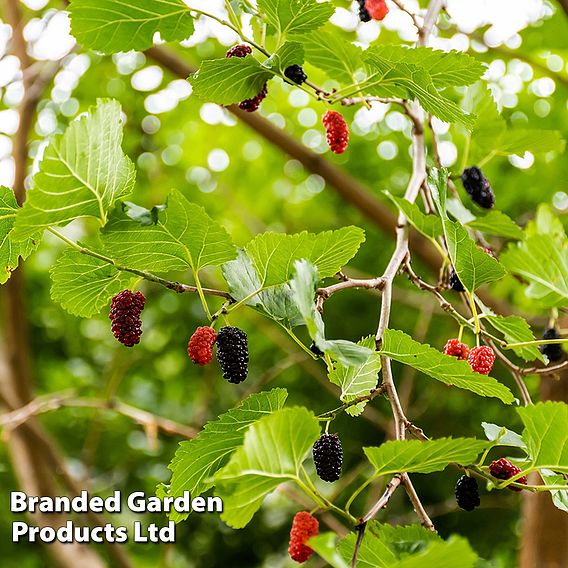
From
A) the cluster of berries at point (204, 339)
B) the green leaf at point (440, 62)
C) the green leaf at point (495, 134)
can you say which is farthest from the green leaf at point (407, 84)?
the green leaf at point (495, 134)

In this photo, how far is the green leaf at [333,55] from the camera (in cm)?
63

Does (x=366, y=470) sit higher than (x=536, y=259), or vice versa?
(x=536, y=259)

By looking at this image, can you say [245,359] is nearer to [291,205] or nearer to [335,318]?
[335,318]

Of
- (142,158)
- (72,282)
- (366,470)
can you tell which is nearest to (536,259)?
(72,282)

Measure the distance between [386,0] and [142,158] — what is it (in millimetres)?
1244

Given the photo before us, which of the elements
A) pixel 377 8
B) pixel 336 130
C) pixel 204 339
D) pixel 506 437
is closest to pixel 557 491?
pixel 506 437

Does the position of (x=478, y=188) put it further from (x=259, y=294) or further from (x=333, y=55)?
(x=259, y=294)

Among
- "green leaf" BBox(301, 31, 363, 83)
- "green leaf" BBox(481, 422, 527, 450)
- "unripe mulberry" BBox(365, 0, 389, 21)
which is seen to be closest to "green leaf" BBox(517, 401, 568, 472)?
"green leaf" BBox(481, 422, 527, 450)

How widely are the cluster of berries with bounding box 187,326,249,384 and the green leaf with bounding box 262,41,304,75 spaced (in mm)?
188

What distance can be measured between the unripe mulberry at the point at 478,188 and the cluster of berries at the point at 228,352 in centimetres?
39

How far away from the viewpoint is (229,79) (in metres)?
0.56

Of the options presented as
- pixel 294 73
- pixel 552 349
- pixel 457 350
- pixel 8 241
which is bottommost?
pixel 552 349

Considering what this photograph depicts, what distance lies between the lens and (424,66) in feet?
1.82

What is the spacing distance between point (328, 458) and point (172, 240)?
0.17 metres
